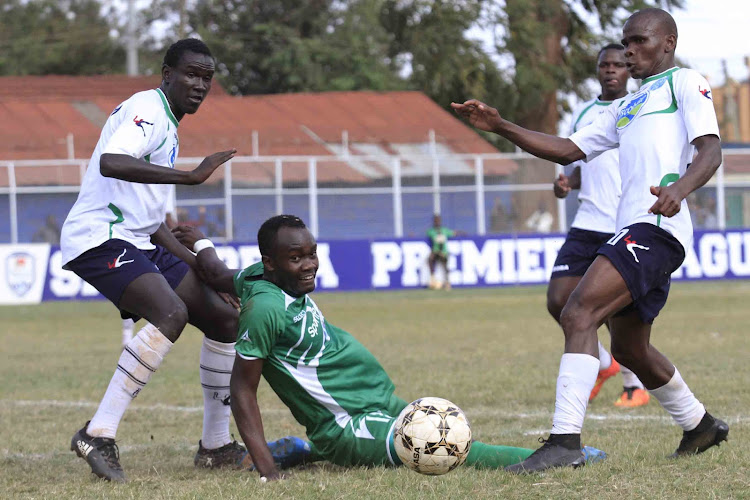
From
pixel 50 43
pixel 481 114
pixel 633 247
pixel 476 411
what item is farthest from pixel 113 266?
pixel 50 43

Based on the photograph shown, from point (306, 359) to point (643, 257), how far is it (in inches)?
66.9

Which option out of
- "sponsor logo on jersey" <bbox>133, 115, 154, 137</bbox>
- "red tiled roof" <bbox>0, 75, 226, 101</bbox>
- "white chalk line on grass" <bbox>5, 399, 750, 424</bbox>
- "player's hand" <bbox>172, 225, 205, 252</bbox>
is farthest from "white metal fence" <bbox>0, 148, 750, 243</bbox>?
"sponsor logo on jersey" <bbox>133, 115, 154, 137</bbox>

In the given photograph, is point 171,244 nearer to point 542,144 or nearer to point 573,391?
point 542,144

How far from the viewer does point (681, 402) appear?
18.3 feet

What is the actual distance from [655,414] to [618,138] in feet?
8.08

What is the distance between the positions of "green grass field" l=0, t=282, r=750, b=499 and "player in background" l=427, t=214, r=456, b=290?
6.07m

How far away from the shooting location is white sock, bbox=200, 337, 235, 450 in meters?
5.95

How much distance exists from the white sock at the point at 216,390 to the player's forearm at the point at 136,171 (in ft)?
3.67

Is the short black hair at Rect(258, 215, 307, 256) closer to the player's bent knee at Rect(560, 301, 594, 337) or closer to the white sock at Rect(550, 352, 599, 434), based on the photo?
the player's bent knee at Rect(560, 301, 594, 337)

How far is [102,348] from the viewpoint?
43.7 feet

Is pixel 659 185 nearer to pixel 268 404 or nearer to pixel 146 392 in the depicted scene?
pixel 268 404

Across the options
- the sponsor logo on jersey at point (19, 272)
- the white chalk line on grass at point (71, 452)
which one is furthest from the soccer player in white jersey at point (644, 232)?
the sponsor logo on jersey at point (19, 272)

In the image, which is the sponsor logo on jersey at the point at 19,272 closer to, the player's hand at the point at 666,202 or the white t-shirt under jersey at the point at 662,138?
the white t-shirt under jersey at the point at 662,138

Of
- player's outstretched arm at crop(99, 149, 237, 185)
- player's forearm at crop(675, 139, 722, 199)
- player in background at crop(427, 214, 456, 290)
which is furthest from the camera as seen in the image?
player in background at crop(427, 214, 456, 290)
